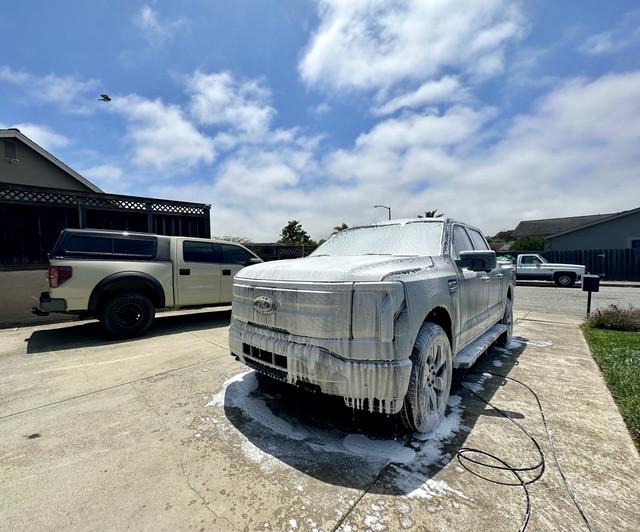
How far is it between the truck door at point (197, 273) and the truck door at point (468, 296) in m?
4.85

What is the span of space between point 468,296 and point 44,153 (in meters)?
14.8

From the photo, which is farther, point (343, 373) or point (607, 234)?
point (607, 234)

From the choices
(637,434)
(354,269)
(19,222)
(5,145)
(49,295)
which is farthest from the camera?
(5,145)

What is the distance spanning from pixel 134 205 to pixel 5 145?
6.29m

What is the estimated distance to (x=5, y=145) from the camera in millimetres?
10883

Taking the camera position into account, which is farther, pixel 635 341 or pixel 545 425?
pixel 635 341

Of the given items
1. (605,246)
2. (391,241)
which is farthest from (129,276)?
(605,246)

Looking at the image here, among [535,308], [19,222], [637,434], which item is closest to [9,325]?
[19,222]

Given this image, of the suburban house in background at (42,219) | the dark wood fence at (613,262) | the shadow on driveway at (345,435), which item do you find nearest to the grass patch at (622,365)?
the shadow on driveway at (345,435)

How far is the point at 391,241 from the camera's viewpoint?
3.47 m

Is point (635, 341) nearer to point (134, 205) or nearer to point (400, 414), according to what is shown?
point (400, 414)

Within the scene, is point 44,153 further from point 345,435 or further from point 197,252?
point 345,435

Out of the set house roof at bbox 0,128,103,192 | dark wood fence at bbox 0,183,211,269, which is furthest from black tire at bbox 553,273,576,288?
house roof at bbox 0,128,103,192

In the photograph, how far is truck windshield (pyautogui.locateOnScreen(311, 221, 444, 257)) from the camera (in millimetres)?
3238
